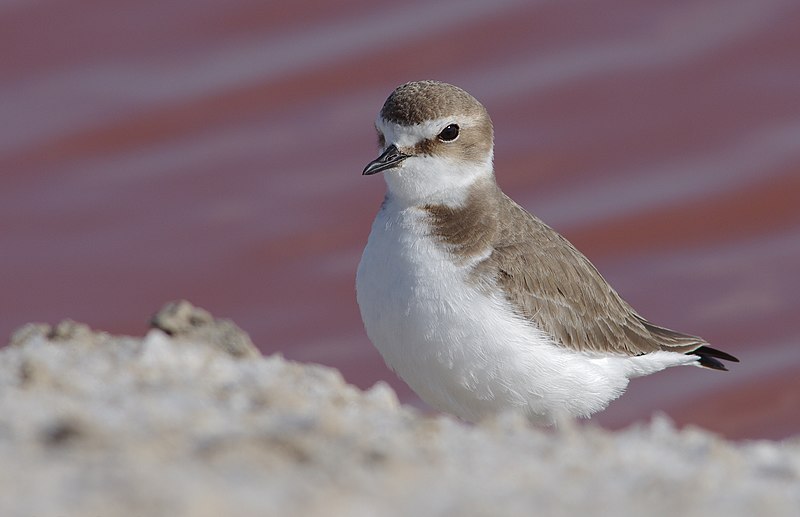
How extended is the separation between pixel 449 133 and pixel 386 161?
1.31ft

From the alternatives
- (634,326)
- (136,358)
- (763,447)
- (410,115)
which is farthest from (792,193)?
(136,358)

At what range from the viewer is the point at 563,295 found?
21.9ft

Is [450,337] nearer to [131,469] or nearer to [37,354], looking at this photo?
[37,354]

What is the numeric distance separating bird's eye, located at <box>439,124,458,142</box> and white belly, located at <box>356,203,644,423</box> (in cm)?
43

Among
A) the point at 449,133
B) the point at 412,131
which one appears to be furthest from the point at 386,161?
the point at 449,133

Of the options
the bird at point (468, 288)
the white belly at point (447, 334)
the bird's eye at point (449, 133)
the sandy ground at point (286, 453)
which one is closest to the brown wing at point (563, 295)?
the bird at point (468, 288)

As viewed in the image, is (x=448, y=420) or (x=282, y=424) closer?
(x=282, y=424)

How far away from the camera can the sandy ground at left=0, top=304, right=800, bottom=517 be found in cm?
334

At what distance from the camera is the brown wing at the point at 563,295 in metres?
6.31

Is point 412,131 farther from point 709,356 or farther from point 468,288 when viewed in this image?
point 709,356

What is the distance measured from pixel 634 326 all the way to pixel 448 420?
2741 mm

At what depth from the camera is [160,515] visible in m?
3.17

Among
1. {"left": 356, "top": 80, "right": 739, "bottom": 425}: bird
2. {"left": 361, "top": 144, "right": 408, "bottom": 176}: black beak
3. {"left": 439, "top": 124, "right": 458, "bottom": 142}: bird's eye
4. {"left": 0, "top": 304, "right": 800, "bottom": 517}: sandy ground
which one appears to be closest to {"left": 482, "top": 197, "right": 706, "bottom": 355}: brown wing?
{"left": 356, "top": 80, "right": 739, "bottom": 425}: bird

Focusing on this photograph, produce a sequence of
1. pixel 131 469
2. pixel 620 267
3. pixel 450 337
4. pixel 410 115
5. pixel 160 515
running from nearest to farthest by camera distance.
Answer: pixel 160 515 < pixel 131 469 < pixel 450 337 < pixel 410 115 < pixel 620 267
